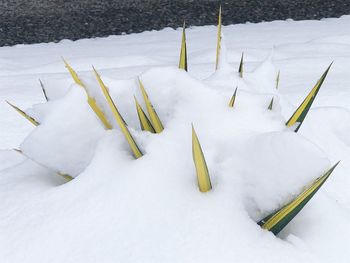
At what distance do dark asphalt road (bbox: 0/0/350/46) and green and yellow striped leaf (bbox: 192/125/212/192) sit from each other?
299cm

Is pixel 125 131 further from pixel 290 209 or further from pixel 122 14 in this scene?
pixel 122 14

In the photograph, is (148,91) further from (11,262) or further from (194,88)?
(11,262)

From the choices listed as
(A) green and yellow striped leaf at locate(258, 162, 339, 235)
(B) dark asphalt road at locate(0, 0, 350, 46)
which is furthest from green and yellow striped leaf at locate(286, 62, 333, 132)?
(B) dark asphalt road at locate(0, 0, 350, 46)

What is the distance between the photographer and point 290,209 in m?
0.71

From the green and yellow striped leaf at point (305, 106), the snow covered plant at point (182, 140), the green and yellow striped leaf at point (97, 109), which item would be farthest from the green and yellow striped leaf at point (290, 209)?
the green and yellow striped leaf at point (97, 109)

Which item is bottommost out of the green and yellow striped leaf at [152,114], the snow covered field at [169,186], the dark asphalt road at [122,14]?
the dark asphalt road at [122,14]

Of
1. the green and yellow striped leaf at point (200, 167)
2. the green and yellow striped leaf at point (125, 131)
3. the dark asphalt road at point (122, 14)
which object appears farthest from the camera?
the dark asphalt road at point (122, 14)

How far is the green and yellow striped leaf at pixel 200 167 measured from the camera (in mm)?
694

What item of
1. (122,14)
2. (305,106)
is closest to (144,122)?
(305,106)

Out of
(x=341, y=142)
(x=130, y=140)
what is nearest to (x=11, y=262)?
(x=130, y=140)

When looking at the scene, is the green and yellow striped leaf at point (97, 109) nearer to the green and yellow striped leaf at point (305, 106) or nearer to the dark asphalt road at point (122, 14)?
the green and yellow striped leaf at point (305, 106)

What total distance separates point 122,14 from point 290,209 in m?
3.31

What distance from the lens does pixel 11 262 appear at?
2.38 feet

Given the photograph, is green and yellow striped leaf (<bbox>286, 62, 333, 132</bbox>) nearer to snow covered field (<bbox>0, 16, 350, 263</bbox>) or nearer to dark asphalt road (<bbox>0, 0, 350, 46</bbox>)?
snow covered field (<bbox>0, 16, 350, 263</bbox>)
